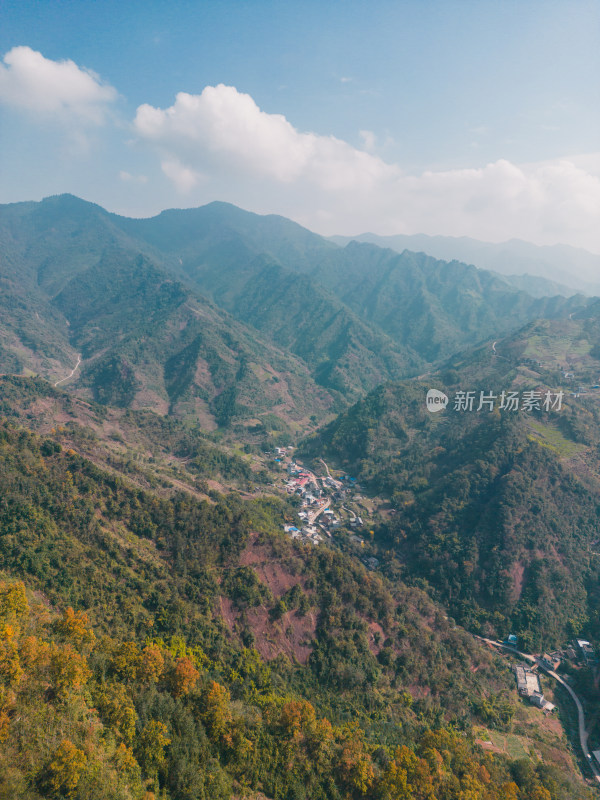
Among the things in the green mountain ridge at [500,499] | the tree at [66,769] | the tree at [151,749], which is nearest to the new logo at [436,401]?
the green mountain ridge at [500,499]

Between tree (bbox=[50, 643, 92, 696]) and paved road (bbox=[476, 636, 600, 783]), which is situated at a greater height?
tree (bbox=[50, 643, 92, 696])

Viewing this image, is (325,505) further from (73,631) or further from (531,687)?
(73,631)

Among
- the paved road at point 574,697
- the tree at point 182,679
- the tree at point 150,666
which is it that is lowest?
the paved road at point 574,697

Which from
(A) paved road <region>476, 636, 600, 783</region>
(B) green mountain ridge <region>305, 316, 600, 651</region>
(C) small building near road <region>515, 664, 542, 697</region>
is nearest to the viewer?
(A) paved road <region>476, 636, 600, 783</region>

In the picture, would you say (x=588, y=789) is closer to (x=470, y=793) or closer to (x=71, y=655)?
(x=470, y=793)

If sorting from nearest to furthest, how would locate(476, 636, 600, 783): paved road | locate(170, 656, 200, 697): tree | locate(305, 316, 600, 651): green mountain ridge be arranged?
locate(170, 656, 200, 697): tree < locate(476, 636, 600, 783): paved road < locate(305, 316, 600, 651): green mountain ridge

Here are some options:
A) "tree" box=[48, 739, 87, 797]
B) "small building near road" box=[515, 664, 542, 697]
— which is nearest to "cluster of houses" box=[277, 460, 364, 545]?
"small building near road" box=[515, 664, 542, 697]

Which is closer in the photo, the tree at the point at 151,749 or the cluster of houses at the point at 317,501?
the tree at the point at 151,749

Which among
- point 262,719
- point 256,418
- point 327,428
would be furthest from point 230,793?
point 256,418

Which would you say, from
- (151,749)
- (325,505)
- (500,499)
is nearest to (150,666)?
(151,749)

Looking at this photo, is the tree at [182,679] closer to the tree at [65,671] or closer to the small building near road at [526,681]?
the tree at [65,671]

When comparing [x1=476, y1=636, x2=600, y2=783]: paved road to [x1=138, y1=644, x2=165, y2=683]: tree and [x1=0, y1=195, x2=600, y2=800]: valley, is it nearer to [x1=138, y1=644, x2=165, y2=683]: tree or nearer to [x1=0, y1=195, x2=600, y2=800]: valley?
[x1=0, y1=195, x2=600, y2=800]: valley

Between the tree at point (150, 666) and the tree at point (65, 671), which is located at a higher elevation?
the tree at point (65, 671)
